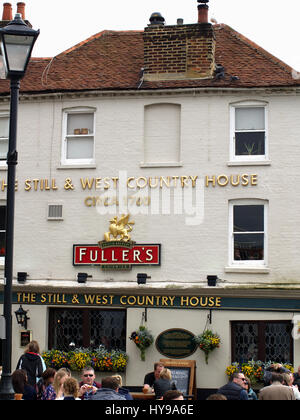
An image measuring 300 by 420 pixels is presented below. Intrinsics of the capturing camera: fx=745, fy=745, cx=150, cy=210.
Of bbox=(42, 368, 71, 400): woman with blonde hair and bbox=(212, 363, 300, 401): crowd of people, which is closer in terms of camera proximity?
bbox=(212, 363, 300, 401): crowd of people

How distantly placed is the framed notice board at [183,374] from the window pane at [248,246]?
3086 millimetres

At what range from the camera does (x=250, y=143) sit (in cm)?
1984

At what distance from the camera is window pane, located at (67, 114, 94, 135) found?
819 inches

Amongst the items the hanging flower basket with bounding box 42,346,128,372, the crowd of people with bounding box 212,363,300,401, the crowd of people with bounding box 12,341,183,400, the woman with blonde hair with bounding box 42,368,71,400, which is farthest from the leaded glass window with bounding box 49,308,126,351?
the woman with blonde hair with bounding box 42,368,71,400

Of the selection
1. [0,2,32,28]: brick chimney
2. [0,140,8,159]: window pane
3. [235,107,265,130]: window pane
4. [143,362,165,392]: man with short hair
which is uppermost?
[0,2,32,28]: brick chimney

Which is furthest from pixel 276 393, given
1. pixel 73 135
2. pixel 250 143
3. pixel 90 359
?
pixel 73 135

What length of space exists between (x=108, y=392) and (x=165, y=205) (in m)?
10.3

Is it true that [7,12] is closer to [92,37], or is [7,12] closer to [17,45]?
[92,37]

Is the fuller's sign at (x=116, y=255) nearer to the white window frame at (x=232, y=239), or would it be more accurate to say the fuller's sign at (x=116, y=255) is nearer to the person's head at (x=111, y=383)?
the white window frame at (x=232, y=239)

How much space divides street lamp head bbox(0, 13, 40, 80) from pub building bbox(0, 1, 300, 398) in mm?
9156

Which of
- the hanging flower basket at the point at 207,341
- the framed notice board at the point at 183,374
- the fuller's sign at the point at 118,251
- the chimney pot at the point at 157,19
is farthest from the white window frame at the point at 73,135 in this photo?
the framed notice board at the point at 183,374

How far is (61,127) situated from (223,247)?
5659 mm

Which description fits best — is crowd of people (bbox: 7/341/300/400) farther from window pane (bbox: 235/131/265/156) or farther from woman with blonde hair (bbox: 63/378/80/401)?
window pane (bbox: 235/131/265/156)
